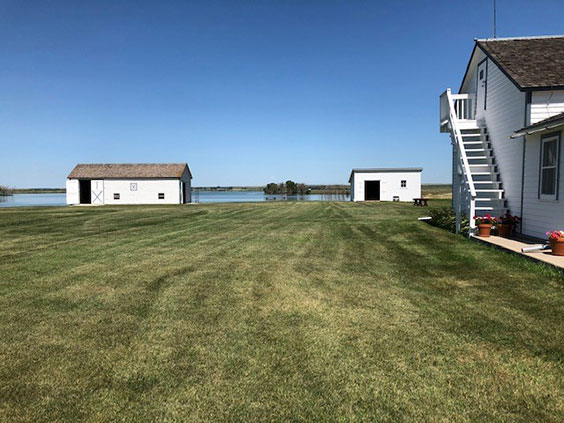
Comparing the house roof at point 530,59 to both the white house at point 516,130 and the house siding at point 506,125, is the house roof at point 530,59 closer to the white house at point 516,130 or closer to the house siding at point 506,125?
the white house at point 516,130

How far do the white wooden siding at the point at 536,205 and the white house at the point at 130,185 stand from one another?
35.7 m

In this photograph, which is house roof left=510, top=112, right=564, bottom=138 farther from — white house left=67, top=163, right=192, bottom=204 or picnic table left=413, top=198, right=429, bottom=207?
white house left=67, top=163, right=192, bottom=204

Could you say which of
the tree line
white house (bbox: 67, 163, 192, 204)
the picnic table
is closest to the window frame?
the picnic table

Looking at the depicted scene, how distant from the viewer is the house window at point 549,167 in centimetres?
864

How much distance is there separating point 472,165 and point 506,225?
113 inches

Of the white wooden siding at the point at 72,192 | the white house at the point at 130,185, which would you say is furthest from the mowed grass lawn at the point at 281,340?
the white wooden siding at the point at 72,192

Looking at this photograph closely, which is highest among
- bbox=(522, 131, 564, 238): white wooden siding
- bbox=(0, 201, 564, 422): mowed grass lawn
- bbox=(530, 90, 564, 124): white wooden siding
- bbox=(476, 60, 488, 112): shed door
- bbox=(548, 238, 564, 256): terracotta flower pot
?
bbox=(476, 60, 488, 112): shed door

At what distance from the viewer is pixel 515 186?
35.2ft

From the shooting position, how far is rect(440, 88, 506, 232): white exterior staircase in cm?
1084

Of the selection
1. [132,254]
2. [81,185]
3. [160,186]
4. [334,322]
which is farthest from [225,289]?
[81,185]

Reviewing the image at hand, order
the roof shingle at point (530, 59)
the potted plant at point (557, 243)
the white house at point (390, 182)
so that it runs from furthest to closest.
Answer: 1. the white house at point (390, 182)
2. the roof shingle at point (530, 59)
3. the potted plant at point (557, 243)

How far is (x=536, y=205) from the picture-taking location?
31.3 ft

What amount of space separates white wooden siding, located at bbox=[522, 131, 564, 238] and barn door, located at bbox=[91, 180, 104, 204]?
4138cm

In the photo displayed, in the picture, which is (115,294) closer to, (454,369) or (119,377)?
(119,377)
